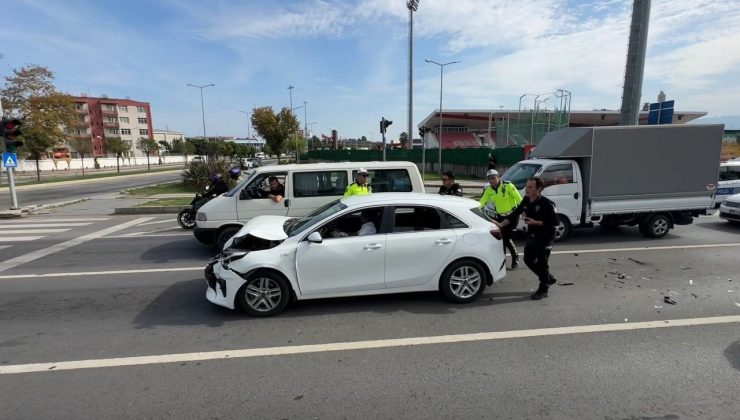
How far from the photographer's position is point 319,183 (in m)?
8.09

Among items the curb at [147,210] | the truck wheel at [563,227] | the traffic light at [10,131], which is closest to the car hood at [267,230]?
the truck wheel at [563,227]

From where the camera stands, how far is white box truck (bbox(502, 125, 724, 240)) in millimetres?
8688

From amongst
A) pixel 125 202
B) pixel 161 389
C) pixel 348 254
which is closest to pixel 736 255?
pixel 348 254

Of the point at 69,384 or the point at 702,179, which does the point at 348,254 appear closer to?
the point at 69,384

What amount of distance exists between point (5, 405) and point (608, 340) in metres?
5.49

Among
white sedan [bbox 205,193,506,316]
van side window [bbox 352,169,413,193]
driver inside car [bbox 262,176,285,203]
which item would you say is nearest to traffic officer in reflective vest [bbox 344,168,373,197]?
van side window [bbox 352,169,413,193]

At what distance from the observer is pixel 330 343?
4.25 metres

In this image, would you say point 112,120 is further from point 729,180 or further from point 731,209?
point 731,209

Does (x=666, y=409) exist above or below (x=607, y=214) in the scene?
below

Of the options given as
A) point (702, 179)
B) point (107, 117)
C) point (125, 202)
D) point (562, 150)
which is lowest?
point (125, 202)

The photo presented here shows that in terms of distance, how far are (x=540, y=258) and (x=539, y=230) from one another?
1.24 feet

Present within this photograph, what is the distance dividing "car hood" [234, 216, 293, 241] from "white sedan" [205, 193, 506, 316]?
0.01 meters

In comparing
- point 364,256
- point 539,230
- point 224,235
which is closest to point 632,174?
point 539,230

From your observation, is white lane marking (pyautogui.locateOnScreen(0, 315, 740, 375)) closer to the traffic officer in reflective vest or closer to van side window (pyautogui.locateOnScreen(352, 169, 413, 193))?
the traffic officer in reflective vest
